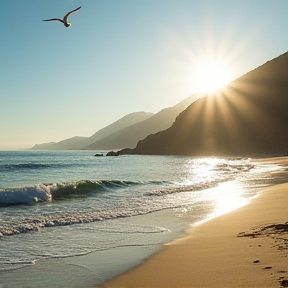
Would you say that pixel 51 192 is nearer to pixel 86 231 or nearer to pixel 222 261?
pixel 86 231

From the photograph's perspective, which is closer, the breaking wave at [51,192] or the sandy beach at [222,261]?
the sandy beach at [222,261]

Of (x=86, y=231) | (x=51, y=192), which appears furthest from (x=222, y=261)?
(x=51, y=192)

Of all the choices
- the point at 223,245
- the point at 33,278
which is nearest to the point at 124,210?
the point at 223,245

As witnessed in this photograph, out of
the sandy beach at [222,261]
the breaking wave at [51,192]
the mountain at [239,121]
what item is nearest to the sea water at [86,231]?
the breaking wave at [51,192]

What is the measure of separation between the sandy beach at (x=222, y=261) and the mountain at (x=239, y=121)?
96993 mm

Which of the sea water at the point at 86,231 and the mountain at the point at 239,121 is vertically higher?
the mountain at the point at 239,121

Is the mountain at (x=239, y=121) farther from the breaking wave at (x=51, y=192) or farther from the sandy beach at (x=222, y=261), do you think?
the sandy beach at (x=222, y=261)

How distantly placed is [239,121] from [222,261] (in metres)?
116

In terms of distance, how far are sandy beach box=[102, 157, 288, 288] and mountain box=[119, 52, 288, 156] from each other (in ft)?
318

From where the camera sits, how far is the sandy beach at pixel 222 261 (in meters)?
5.21

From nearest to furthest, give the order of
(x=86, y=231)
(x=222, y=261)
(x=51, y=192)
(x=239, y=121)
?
(x=222, y=261)
(x=86, y=231)
(x=51, y=192)
(x=239, y=121)

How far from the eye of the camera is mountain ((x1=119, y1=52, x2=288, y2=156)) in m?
109

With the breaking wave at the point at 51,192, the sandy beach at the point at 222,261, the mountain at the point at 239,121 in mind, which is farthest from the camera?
the mountain at the point at 239,121

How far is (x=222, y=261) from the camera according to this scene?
20.5 feet
